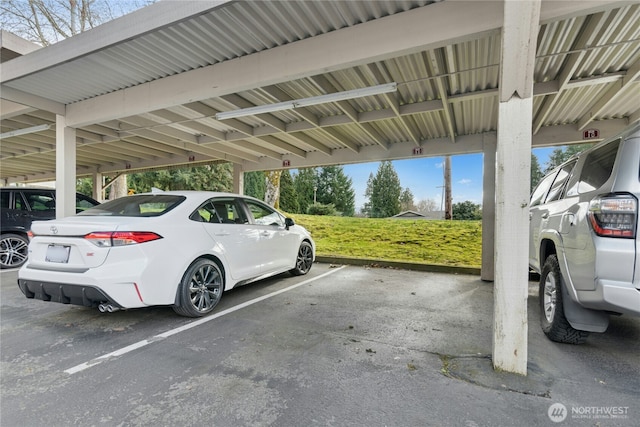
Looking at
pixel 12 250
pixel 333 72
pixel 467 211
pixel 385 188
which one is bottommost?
pixel 12 250

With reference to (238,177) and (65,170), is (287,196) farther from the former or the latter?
(65,170)

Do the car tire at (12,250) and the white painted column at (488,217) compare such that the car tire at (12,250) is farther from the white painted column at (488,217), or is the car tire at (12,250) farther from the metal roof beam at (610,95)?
the metal roof beam at (610,95)

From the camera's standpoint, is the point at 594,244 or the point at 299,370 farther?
the point at 299,370

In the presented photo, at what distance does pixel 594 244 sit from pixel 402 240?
792cm

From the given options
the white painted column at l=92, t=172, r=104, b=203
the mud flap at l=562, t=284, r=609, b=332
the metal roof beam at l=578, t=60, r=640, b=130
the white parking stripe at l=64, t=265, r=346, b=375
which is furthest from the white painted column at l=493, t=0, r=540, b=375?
the white painted column at l=92, t=172, r=104, b=203

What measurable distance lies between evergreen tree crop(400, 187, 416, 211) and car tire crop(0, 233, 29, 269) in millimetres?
36112

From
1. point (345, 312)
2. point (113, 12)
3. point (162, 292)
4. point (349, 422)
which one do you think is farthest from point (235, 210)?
point (113, 12)

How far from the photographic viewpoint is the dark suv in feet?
20.2

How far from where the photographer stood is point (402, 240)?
10.0 metres

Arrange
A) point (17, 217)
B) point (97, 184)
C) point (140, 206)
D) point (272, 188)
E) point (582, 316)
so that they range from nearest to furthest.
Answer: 1. point (582, 316)
2. point (140, 206)
3. point (17, 217)
4. point (97, 184)
5. point (272, 188)

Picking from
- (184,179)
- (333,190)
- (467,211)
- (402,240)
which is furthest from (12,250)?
(333,190)

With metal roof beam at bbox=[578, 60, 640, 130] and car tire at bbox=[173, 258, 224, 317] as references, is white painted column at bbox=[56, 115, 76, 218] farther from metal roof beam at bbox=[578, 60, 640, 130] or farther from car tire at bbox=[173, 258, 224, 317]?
metal roof beam at bbox=[578, 60, 640, 130]

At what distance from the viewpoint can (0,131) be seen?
713cm

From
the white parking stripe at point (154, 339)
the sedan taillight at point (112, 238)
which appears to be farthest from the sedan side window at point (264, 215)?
the sedan taillight at point (112, 238)
